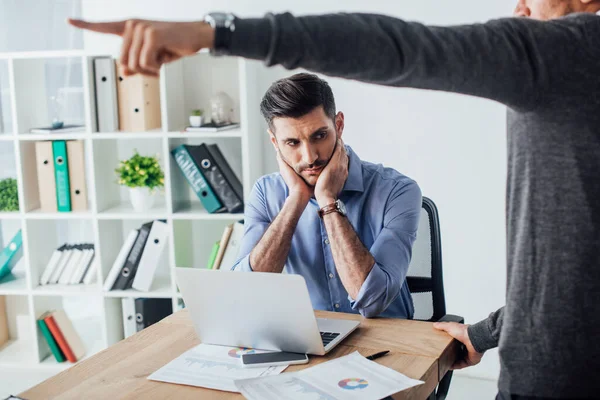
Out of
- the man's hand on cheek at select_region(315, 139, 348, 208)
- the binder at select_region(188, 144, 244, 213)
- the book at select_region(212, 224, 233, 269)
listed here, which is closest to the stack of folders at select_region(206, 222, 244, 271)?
the book at select_region(212, 224, 233, 269)

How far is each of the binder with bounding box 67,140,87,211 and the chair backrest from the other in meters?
1.83

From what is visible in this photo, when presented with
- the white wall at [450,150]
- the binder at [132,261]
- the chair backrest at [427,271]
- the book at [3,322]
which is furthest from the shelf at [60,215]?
the chair backrest at [427,271]

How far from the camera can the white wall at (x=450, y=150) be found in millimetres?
3094

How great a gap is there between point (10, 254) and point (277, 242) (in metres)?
2.09

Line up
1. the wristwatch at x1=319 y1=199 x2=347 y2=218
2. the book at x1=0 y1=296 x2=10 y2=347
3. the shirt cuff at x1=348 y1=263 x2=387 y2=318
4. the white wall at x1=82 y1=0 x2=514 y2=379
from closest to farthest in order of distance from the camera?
1. the shirt cuff at x1=348 y1=263 x2=387 y2=318
2. the wristwatch at x1=319 y1=199 x2=347 y2=218
3. the white wall at x1=82 y1=0 x2=514 y2=379
4. the book at x1=0 y1=296 x2=10 y2=347

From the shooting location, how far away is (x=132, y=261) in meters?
3.27

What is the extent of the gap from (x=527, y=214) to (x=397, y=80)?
264mm

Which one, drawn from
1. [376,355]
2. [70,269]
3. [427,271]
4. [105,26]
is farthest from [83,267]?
[105,26]

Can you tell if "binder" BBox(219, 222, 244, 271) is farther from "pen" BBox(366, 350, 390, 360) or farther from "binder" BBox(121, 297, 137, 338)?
"pen" BBox(366, 350, 390, 360)

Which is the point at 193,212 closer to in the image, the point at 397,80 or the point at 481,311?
the point at 481,311

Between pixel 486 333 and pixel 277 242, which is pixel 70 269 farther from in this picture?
pixel 486 333

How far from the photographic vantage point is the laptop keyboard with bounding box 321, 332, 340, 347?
1.55m

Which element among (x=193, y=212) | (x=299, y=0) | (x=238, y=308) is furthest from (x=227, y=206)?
(x=238, y=308)

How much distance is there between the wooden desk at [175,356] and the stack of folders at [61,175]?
1.72 metres
